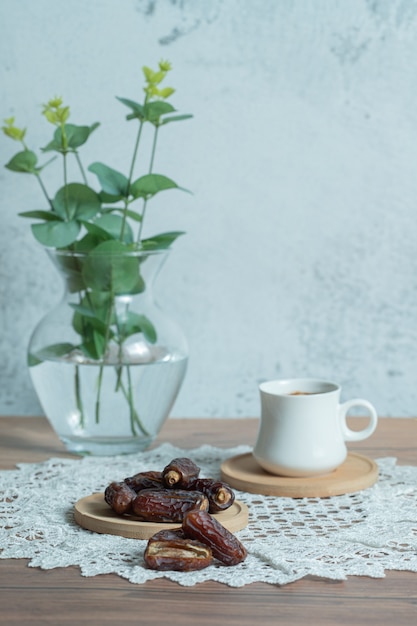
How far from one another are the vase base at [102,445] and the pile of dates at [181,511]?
265 mm

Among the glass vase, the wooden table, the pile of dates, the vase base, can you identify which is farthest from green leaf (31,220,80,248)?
the wooden table

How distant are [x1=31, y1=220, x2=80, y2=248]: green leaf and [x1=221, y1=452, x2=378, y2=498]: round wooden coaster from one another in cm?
37

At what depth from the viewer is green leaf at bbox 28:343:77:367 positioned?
1265mm

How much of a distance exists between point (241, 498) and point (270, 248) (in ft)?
1.90

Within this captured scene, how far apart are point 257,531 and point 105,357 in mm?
405

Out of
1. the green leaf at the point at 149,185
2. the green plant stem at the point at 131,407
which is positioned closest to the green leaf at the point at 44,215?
the green leaf at the point at 149,185

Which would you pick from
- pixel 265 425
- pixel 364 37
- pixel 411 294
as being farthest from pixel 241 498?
pixel 364 37

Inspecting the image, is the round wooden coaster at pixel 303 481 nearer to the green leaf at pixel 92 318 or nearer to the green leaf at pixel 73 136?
the green leaf at pixel 92 318

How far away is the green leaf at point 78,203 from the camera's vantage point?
126 centimetres

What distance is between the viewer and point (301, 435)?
1086 mm

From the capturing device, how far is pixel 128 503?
0.94 metres

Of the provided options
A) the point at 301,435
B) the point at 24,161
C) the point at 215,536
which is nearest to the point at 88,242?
the point at 24,161

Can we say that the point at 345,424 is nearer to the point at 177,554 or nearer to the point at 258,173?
the point at 177,554

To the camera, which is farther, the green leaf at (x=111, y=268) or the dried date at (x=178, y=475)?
the green leaf at (x=111, y=268)
